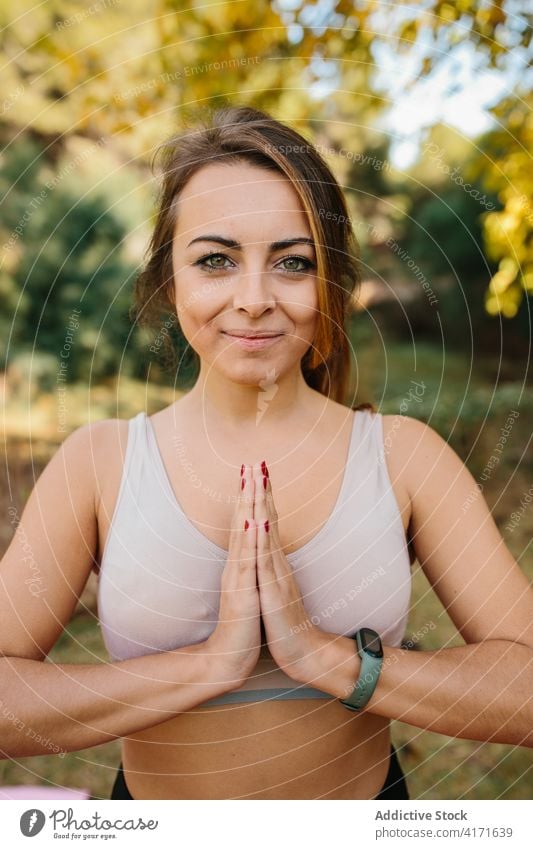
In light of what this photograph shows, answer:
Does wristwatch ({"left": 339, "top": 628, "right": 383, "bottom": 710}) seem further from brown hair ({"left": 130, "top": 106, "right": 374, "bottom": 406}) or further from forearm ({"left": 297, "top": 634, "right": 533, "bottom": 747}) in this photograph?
brown hair ({"left": 130, "top": 106, "right": 374, "bottom": 406})

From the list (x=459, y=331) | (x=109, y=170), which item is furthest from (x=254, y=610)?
(x=459, y=331)

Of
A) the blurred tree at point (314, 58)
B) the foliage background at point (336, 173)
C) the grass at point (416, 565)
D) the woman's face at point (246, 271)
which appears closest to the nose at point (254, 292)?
the woman's face at point (246, 271)

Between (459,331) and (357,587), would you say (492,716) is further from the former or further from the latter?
(459,331)

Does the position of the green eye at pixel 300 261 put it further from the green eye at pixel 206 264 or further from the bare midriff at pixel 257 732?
the bare midriff at pixel 257 732

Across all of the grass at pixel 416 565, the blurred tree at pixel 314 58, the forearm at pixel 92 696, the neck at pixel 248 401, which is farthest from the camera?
the grass at pixel 416 565

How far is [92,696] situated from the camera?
0.90 m

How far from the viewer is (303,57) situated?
143cm

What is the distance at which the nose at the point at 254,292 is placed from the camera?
901 mm

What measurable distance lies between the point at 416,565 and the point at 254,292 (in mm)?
1784

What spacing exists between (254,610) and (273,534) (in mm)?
90

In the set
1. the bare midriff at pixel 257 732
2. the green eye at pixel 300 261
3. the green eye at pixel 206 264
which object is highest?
the green eye at pixel 300 261

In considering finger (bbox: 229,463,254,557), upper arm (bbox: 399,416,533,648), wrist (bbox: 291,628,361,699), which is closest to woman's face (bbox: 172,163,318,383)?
finger (bbox: 229,463,254,557)
